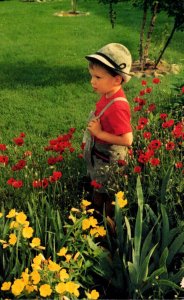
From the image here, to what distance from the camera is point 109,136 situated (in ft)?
10.9

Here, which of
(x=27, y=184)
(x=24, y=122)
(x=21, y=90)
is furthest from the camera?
(x=21, y=90)

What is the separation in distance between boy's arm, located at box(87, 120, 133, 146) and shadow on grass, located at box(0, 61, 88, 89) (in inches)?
182

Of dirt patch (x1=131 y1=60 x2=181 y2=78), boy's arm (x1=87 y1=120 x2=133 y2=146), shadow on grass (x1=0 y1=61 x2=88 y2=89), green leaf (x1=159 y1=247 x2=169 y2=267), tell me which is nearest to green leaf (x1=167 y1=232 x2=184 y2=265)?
green leaf (x1=159 y1=247 x2=169 y2=267)

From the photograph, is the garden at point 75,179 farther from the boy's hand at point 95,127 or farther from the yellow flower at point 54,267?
the boy's hand at point 95,127

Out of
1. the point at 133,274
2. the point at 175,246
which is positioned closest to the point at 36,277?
the point at 133,274

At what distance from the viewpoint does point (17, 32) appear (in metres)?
12.1

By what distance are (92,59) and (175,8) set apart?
202 inches

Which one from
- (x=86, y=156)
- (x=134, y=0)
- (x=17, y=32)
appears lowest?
(x=17, y=32)

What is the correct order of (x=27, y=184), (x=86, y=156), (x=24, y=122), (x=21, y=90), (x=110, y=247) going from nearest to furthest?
(x=110, y=247)
(x=86, y=156)
(x=27, y=184)
(x=24, y=122)
(x=21, y=90)

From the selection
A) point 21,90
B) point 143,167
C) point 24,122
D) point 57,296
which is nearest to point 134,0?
Result: point 21,90

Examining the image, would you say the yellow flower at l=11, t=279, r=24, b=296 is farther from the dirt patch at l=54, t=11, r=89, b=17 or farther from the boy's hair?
the dirt patch at l=54, t=11, r=89, b=17

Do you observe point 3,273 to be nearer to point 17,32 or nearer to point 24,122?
point 24,122

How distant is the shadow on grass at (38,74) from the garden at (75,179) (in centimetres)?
2

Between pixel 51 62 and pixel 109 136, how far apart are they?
6129 mm
